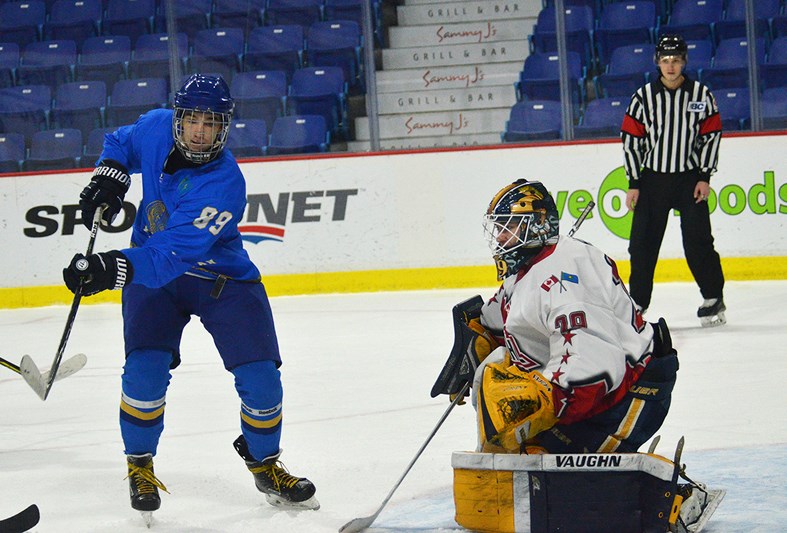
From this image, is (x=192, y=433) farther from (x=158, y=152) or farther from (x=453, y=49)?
(x=453, y=49)

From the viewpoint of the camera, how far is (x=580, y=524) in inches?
99.0

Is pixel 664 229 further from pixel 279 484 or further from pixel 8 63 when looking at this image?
pixel 8 63

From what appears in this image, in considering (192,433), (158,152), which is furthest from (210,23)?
(158,152)

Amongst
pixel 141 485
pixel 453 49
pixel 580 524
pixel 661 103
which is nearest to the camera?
pixel 580 524

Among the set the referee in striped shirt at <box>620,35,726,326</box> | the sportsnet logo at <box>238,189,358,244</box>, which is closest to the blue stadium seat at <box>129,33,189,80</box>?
the sportsnet logo at <box>238,189,358,244</box>

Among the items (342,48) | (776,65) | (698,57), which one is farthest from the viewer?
(342,48)

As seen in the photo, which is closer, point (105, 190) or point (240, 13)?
point (105, 190)

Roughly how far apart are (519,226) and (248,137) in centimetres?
525

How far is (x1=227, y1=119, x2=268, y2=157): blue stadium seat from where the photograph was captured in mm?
7645

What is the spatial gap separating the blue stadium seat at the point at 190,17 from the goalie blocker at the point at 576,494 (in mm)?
5704

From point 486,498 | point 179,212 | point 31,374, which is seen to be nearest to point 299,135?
point 31,374

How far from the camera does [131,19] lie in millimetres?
7922

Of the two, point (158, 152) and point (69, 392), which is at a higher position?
point (158, 152)

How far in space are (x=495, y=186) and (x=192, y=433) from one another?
3812mm
